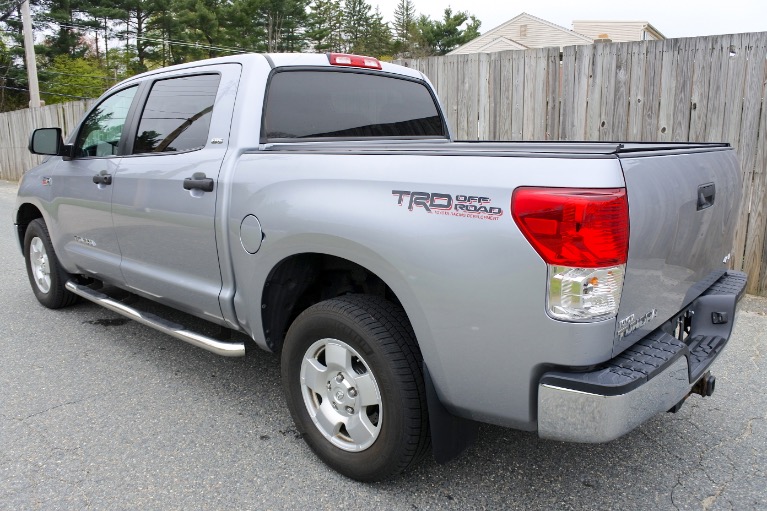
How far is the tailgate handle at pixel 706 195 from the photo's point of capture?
98.3 inches

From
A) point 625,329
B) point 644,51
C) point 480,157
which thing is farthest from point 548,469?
point 644,51

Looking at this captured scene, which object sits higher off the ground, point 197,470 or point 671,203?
point 671,203

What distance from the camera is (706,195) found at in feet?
8.39

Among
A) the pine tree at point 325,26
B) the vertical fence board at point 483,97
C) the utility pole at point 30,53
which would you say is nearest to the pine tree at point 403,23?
the pine tree at point 325,26

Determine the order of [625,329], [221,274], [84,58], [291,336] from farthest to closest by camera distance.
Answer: [84,58] → [221,274] → [291,336] → [625,329]

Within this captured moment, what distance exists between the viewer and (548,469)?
9.42 ft

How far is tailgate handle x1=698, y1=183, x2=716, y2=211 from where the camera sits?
2.50m

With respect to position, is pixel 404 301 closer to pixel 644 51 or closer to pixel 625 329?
pixel 625 329

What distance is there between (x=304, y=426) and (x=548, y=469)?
117 cm

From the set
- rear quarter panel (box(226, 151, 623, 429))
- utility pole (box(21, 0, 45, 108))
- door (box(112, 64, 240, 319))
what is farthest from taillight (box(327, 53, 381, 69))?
utility pole (box(21, 0, 45, 108))

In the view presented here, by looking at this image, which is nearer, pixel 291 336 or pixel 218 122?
pixel 291 336

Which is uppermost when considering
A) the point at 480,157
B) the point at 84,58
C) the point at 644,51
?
the point at 84,58

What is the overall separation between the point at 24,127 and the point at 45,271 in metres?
15.1

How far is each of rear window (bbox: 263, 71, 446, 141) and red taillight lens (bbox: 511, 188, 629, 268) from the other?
1760mm
